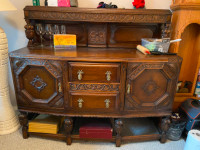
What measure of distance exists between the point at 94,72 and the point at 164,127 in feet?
2.76

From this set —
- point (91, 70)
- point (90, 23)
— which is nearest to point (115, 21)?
point (90, 23)

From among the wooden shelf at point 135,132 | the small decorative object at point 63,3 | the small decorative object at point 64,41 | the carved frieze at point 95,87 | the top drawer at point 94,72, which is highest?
the small decorative object at point 63,3

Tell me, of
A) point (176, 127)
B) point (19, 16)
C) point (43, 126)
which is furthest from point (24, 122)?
point (176, 127)

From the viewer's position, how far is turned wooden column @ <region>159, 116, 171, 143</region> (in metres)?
1.45

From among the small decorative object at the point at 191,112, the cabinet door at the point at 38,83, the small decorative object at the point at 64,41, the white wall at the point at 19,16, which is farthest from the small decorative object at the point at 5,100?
the small decorative object at the point at 191,112

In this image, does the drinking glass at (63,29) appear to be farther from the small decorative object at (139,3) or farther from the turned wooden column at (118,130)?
the turned wooden column at (118,130)

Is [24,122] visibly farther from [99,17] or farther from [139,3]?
[139,3]

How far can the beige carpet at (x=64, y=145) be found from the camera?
1459 mm

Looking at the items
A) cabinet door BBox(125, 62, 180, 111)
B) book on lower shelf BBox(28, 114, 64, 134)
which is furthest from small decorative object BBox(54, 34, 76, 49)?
book on lower shelf BBox(28, 114, 64, 134)

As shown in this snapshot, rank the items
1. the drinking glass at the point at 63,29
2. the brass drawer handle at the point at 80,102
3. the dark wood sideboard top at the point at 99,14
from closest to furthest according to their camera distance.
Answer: the brass drawer handle at the point at 80,102, the dark wood sideboard top at the point at 99,14, the drinking glass at the point at 63,29

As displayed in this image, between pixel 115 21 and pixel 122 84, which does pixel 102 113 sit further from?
pixel 115 21

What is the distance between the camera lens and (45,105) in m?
1.38

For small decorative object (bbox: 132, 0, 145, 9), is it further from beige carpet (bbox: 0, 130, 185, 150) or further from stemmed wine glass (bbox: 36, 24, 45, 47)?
beige carpet (bbox: 0, 130, 185, 150)

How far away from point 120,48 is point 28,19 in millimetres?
911
